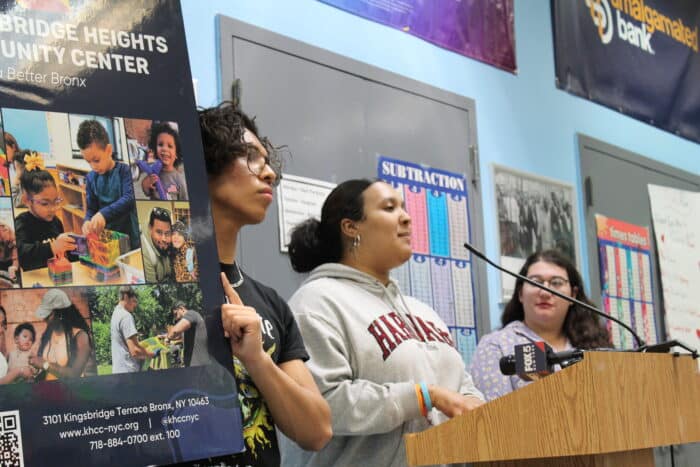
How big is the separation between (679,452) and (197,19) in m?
2.85

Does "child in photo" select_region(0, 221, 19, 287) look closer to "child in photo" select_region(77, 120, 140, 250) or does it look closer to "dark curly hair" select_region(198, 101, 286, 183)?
"child in photo" select_region(77, 120, 140, 250)

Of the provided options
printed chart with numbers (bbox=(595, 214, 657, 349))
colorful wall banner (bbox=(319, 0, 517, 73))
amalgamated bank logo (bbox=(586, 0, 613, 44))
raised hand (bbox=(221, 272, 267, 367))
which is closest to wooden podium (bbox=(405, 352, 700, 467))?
raised hand (bbox=(221, 272, 267, 367))

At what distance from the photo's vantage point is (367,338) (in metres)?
2.33

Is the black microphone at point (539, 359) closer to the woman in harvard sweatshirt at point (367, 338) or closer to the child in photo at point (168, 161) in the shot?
the woman in harvard sweatshirt at point (367, 338)

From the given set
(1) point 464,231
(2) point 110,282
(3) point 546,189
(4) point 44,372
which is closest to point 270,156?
(2) point 110,282

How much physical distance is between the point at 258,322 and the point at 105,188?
35cm

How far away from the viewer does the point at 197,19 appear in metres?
2.69

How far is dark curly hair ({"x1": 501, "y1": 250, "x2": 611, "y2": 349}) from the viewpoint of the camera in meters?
3.24

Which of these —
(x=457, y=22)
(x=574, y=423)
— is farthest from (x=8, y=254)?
(x=457, y=22)

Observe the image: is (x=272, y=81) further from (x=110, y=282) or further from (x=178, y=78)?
(x=110, y=282)

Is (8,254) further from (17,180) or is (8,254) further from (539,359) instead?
(539,359)

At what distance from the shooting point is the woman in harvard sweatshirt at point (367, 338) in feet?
7.23

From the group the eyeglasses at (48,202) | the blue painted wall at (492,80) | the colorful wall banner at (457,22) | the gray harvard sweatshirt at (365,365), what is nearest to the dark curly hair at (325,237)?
the gray harvard sweatshirt at (365,365)

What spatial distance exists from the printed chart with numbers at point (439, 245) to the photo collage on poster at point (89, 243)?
169 centimetres
